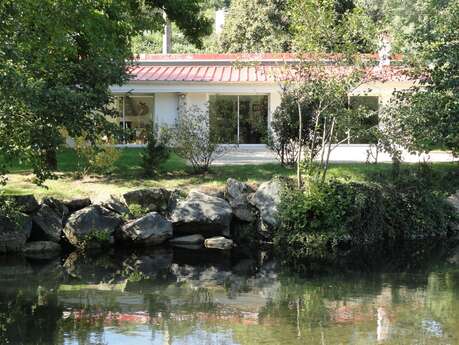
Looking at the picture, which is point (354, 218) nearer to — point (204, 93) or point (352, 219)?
point (352, 219)

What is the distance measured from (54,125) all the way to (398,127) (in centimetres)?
811

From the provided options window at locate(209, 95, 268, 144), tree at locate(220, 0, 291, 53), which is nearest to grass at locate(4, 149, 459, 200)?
window at locate(209, 95, 268, 144)

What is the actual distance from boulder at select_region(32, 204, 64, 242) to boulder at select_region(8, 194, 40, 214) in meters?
0.13

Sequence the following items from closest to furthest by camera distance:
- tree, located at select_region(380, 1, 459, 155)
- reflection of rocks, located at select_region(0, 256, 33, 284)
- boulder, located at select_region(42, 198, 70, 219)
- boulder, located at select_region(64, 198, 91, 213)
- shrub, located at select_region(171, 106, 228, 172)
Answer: reflection of rocks, located at select_region(0, 256, 33, 284) → tree, located at select_region(380, 1, 459, 155) → boulder, located at select_region(42, 198, 70, 219) → boulder, located at select_region(64, 198, 91, 213) → shrub, located at select_region(171, 106, 228, 172)

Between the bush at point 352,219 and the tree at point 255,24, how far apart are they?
65.3 feet

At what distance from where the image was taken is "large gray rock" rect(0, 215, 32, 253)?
47.0 ft

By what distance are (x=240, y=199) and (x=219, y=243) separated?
1.39 m

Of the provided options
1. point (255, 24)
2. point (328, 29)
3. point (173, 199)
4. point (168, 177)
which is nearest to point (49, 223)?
point (173, 199)

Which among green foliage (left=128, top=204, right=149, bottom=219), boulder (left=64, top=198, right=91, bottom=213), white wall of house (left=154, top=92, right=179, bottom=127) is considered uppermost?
white wall of house (left=154, top=92, right=179, bottom=127)

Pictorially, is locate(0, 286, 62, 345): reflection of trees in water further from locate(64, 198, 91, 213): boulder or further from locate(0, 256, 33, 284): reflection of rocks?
locate(64, 198, 91, 213): boulder

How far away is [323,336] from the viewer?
29.1 feet

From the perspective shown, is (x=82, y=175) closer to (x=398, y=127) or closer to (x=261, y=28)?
(x=398, y=127)

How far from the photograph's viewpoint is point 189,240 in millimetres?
15438

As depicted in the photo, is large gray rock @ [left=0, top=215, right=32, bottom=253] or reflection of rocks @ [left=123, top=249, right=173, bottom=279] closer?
A: reflection of rocks @ [left=123, top=249, right=173, bottom=279]
